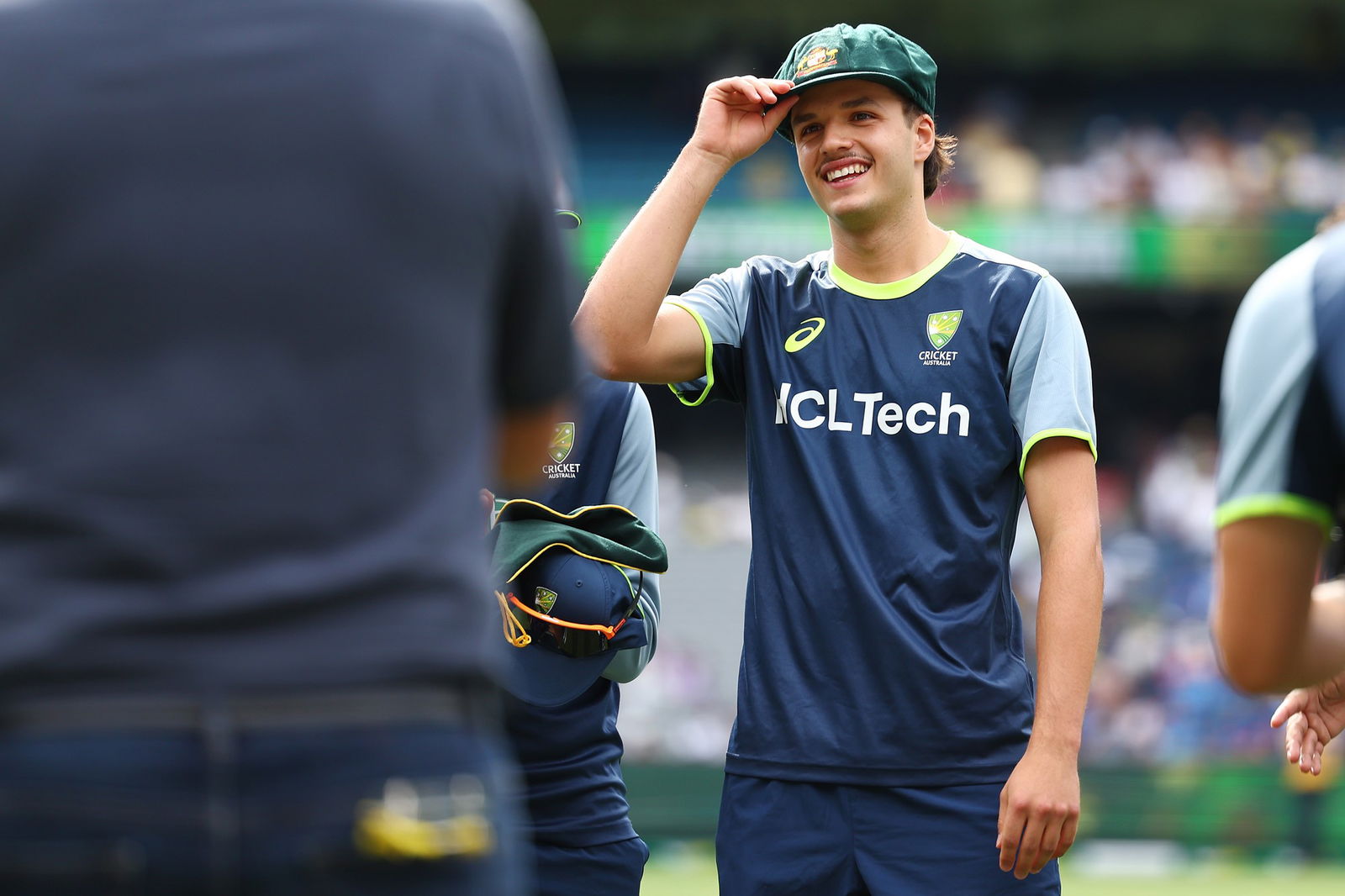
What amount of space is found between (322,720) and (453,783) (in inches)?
5.1

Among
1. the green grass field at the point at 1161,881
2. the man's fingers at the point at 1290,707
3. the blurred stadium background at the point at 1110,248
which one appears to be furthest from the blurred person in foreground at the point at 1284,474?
the blurred stadium background at the point at 1110,248

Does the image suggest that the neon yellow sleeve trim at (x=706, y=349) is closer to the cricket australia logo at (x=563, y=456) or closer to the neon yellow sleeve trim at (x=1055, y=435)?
the cricket australia logo at (x=563, y=456)

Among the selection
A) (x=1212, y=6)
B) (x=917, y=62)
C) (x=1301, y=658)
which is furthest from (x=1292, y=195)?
(x=1301, y=658)

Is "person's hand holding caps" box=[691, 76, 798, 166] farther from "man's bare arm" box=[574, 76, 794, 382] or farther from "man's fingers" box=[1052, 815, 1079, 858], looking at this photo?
"man's fingers" box=[1052, 815, 1079, 858]

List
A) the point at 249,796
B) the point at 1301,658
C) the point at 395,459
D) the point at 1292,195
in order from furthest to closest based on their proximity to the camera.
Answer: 1. the point at 1292,195
2. the point at 1301,658
3. the point at 395,459
4. the point at 249,796

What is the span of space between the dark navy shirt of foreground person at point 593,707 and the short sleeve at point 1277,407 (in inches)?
78.2

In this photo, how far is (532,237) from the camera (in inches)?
62.7

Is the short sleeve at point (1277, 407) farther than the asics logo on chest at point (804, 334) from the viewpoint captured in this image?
No

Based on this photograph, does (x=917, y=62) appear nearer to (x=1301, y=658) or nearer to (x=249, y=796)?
(x=1301, y=658)

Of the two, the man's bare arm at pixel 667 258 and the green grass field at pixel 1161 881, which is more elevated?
the man's bare arm at pixel 667 258

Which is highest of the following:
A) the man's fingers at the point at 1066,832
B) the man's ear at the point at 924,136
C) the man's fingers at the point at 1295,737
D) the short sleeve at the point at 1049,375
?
the man's ear at the point at 924,136

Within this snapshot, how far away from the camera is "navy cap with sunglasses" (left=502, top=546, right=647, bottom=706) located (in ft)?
10.9

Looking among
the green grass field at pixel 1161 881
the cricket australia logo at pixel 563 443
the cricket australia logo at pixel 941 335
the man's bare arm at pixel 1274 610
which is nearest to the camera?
the man's bare arm at pixel 1274 610

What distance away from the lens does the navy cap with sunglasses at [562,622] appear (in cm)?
333
